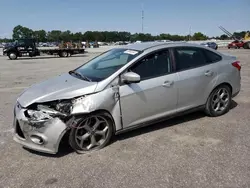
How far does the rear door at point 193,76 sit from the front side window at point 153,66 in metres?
0.19

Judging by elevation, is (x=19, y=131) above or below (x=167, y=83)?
below

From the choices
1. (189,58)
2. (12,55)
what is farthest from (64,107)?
(12,55)

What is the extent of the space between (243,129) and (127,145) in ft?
6.79

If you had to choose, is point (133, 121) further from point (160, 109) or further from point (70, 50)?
point (70, 50)

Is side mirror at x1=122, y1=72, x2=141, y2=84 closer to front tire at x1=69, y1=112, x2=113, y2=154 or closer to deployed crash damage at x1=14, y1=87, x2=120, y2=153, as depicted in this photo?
deployed crash damage at x1=14, y1=87, x2=120, y2=153

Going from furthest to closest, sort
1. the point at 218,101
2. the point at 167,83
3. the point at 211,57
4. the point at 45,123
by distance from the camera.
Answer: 1. the point at 218,101
2. the point at 211,57
3. the point at 167,83
4. the point at 45,123

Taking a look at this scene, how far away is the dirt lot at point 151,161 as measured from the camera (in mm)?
2654

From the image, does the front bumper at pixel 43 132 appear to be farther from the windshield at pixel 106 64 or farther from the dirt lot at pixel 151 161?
the windshield at pixel 106 64

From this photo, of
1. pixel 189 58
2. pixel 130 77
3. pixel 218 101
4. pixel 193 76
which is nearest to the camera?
pixel 130 77

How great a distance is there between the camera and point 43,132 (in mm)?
Answer: 3031

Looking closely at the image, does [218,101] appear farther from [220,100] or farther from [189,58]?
[189,58]

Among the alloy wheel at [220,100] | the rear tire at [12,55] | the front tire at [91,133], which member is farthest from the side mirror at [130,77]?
the rear tire at [12,55]

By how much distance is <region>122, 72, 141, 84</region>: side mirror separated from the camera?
11.0 ft

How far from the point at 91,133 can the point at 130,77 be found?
1.00 m
